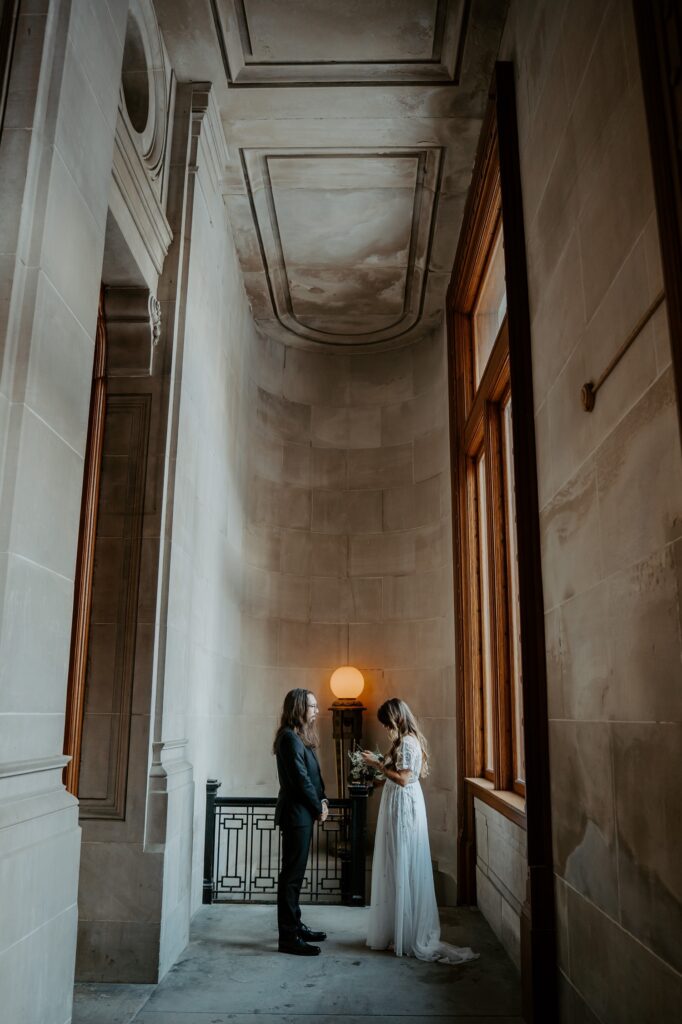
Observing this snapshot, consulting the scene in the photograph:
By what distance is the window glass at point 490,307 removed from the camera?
7094 millimetres

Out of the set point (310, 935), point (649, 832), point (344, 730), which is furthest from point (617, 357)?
point (344, 730)

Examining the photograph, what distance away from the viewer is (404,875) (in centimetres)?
577

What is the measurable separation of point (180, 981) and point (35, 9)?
5.23m

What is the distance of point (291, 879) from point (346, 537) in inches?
204

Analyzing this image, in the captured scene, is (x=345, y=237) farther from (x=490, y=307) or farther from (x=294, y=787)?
(x=294, y=787)

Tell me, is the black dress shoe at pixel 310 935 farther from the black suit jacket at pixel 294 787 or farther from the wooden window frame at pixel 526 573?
the wooden window frame at pixel 526 573

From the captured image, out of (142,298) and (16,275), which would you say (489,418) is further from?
(16,275)

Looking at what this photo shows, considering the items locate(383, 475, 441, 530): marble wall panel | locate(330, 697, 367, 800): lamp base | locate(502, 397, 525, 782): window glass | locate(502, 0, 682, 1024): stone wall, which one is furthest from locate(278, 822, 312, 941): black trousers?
locate(383, 475, 441, 530): marble wall panel

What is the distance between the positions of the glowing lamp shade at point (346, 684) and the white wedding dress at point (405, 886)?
350 cm

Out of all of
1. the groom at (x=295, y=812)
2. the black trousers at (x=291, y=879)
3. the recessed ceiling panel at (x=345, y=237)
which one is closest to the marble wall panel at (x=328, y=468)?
the recessed ceiling panel at (x=345, y=237)

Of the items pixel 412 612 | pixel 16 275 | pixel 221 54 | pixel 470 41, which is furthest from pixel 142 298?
pixel 412 612

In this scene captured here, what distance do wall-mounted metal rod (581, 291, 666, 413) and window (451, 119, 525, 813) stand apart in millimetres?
A: 1926

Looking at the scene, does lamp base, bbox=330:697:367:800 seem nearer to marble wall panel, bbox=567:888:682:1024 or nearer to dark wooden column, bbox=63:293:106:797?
dark wooden column, bbox=63:293:106:797

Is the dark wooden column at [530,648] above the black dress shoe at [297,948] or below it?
above
